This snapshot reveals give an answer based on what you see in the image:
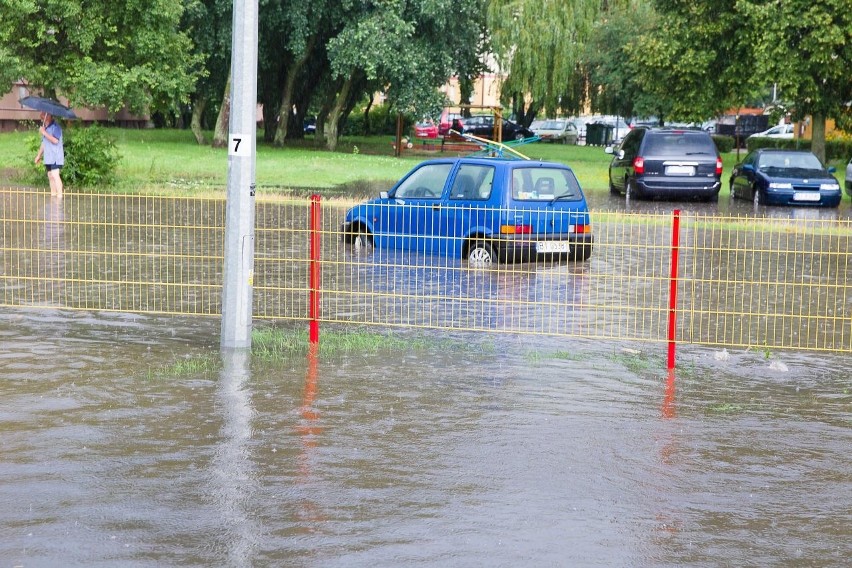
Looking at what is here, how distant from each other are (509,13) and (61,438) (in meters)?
48.8

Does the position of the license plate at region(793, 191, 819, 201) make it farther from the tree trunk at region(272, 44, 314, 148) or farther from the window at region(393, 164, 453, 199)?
the tree trunk at region(272, 44, 314, 148)

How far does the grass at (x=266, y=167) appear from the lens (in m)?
27.9

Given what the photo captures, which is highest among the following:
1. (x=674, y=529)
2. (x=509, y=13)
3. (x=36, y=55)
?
(x=509, y=13)

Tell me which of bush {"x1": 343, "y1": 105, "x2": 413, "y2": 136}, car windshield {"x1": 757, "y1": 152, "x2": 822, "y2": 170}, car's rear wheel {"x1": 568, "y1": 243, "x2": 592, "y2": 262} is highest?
bush {"x1": 343, "y1": 105, "x2": 413, "y2": 136}

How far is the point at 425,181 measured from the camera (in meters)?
17.1

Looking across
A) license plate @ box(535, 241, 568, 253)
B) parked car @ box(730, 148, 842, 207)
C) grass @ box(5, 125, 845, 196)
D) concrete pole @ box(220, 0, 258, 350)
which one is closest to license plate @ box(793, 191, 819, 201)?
parked car @ box(730, 148, 842, 207)

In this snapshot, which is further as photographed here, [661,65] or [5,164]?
[661,65]

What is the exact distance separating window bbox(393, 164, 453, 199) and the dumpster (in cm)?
5739

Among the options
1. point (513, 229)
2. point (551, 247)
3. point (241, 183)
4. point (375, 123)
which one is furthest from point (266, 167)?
point (375, 123)

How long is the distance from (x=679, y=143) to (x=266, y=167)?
12.5 meters

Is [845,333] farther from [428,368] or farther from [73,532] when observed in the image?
[73,532]

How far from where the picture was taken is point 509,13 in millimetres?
54500

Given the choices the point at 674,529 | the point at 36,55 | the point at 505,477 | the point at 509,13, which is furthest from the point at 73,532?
the point at 509,13

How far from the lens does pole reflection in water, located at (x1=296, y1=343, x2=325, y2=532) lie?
6.38 metres
